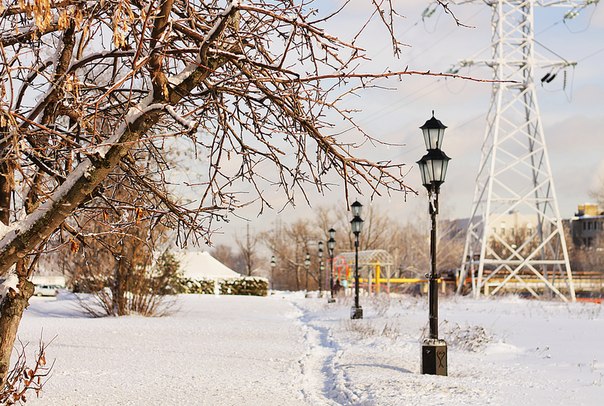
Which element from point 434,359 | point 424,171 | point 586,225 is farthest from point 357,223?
point 586,225

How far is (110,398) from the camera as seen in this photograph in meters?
8.38

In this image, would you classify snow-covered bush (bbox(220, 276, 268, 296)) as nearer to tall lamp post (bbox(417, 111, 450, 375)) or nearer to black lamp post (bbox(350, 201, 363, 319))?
black lamp post (bbox(350, 201, 363, 319))

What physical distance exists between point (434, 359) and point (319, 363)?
211cm

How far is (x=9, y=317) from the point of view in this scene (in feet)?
19.7

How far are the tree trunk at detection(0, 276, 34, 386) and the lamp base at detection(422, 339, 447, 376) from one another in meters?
5.64

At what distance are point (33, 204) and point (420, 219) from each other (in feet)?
205

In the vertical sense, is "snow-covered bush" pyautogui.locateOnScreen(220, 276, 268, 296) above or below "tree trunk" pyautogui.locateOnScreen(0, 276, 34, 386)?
above

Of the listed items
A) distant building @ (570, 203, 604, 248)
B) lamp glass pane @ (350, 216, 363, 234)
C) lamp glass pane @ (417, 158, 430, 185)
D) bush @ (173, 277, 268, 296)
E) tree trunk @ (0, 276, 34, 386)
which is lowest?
tree trunk @ (0, 276, 34, 386)

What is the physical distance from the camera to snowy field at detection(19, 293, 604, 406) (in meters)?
8.35

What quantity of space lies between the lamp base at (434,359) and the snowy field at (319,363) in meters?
0.20

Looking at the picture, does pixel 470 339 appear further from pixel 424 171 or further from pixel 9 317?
pixel 9 317

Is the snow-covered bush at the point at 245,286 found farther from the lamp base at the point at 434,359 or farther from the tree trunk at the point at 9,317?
the tree trunk at the point at 9,317

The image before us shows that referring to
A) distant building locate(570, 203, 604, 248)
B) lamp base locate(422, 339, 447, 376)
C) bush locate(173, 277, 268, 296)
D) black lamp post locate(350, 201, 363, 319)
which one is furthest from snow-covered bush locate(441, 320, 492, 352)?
distant building locate(570, 203, 604, 248)

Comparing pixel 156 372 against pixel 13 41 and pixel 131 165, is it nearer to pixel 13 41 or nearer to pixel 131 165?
pixel 131 165
